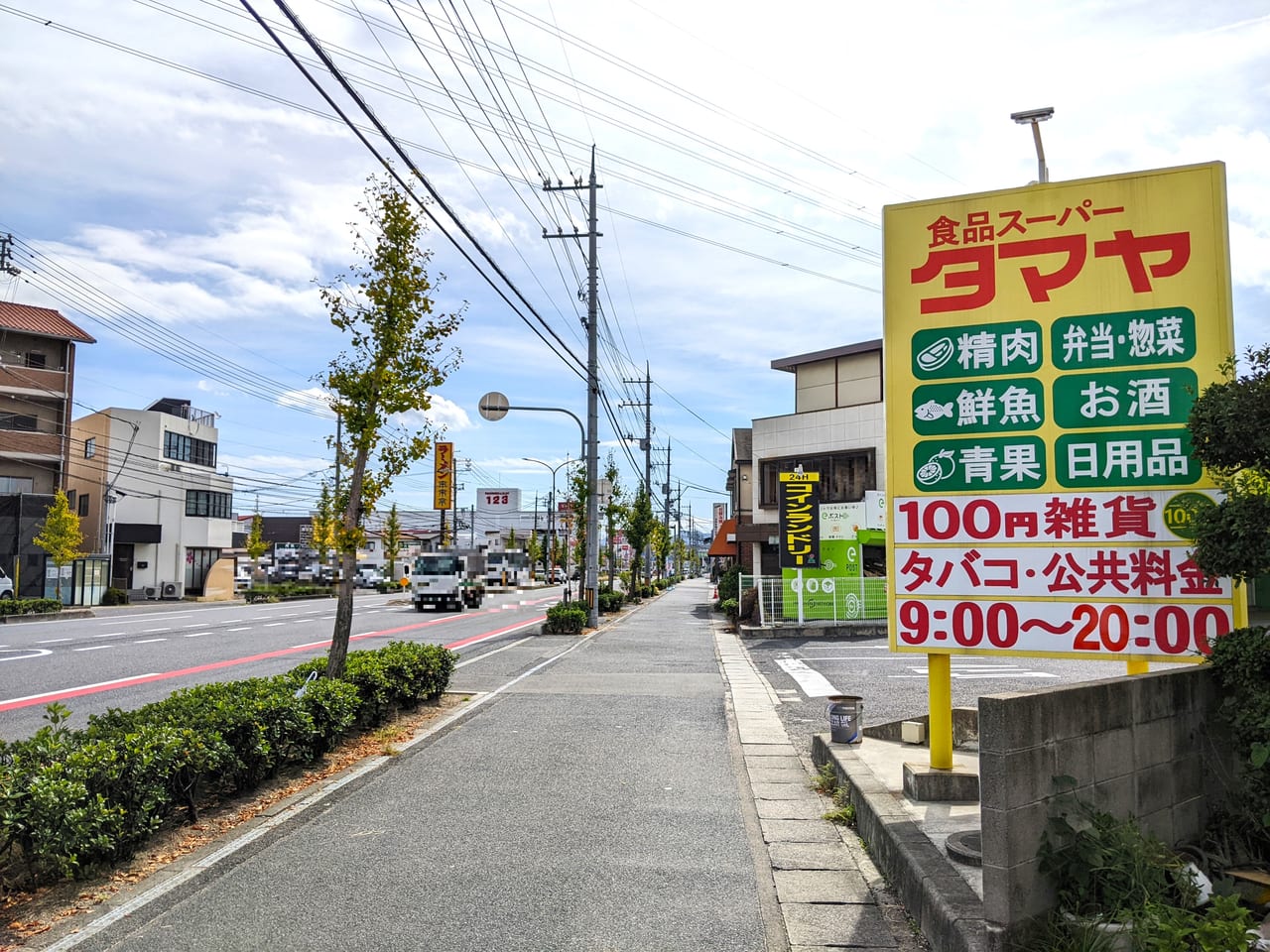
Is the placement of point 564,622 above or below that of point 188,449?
below

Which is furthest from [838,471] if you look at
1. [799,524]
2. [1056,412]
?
[1056,412]

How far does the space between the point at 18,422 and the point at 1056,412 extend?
51.2 metres

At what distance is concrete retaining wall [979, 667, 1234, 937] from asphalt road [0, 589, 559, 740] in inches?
397

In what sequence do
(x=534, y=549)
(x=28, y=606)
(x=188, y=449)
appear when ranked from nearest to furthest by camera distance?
1. (x=28, y=606)
2. (x=188, y=449)
3. (x=534, y=549)

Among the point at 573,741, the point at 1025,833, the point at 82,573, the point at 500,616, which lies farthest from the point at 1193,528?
the point at 82,573

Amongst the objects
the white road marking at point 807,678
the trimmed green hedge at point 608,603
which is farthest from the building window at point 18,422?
the white road marking at point 807,678

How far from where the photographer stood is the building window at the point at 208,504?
5450cm

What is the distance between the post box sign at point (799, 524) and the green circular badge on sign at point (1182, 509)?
1916cm

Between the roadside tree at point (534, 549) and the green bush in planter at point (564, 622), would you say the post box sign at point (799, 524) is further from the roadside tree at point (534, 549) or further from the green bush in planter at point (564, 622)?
the roadside tree at point (534, 549)

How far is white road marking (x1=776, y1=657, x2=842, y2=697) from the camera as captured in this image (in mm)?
13954

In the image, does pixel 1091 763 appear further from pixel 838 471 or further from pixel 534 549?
pixel 534 549

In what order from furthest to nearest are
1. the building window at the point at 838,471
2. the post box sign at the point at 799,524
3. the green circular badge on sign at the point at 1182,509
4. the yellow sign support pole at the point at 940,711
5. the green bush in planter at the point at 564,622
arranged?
the building window at the point at 838,471 → the green bush in planter at the point at 564,622 → the post box sign at the point at 799,524 → the yellow sign support pole at the point at 940,711 → the green circular badge on sign at the point at 1182,509

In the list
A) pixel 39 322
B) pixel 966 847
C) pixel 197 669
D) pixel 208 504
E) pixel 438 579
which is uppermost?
pixel 39 322

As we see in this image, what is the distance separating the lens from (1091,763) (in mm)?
4191
